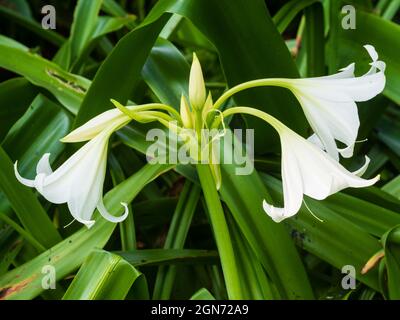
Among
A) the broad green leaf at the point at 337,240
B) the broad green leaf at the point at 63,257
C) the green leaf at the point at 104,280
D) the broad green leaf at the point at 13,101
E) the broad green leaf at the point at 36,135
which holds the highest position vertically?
the broad green leaf at the point at 13,101

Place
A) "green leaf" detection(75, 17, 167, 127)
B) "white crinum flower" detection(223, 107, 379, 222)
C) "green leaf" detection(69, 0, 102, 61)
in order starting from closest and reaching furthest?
"white crinum flower" detection(223, 107, 379, 222)
"green leaf" detection(75, 17, 167, 127)
"green leaf" detection(69, 0, 102, 61)

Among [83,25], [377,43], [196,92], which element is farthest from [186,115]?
[83,25]

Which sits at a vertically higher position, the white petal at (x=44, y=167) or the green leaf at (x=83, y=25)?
the white petal at (x=44, y=167)

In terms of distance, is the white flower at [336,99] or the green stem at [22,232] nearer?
the white flower at [336,99]

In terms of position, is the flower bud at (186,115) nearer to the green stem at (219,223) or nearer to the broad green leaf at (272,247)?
the green stem at (219,223)

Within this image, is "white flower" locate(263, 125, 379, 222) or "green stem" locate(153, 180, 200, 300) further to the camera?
"green stem" locate(153, 180, 200, 300)

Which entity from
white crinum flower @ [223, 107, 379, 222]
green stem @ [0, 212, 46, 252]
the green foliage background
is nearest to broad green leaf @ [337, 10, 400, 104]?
the green foliage background

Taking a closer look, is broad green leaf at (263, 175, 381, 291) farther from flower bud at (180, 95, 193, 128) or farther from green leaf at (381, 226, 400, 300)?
flower bud at (180, 95, 193, 128)

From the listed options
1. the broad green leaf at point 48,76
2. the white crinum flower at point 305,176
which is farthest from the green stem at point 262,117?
the broad green leaf at point 48,76

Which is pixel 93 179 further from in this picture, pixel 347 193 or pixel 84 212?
pixel 347 193
